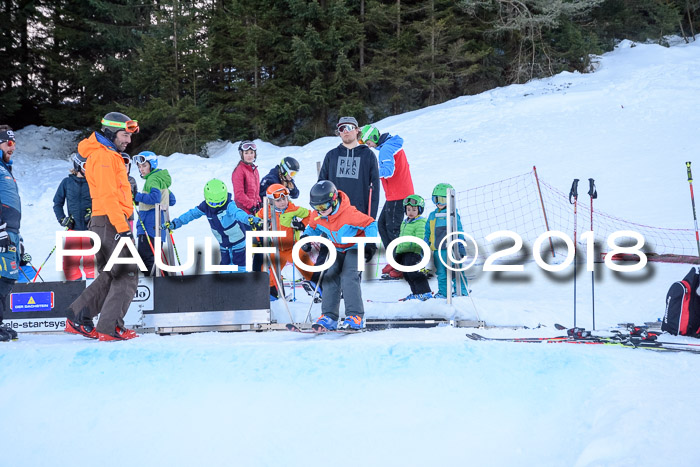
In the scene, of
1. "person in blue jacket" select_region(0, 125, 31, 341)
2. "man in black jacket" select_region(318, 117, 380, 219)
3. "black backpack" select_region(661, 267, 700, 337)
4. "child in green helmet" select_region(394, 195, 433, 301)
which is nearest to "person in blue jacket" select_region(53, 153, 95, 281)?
"person in blue jacket" select_region(0, 125, 31, 341)

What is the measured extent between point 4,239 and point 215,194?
6.27 ft

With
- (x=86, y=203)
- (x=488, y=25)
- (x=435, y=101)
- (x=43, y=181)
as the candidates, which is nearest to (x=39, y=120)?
(x=43, y=181)

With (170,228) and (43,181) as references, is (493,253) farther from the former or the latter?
(43,181)

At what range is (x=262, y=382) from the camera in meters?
3.80

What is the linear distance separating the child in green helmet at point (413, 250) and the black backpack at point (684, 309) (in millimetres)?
2055

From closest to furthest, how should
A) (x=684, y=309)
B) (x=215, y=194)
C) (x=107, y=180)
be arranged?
(x=107, y=180) → (x=684, y=309) → (x=215, y=194)

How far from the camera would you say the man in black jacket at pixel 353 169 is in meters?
6.02

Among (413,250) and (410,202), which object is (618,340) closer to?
(413,250)

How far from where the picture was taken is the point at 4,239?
487 cm

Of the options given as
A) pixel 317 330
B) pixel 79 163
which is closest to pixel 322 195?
pixel 317 330

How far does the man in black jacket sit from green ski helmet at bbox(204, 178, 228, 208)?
101 centimetres

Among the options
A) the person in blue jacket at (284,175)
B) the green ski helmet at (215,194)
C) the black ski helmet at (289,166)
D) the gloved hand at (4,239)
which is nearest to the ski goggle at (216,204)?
the green ski helmet at (215,194)

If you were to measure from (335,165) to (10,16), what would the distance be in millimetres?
20218

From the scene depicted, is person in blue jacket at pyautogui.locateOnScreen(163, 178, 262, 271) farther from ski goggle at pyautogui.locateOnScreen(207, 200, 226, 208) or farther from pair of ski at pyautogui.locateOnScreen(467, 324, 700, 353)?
pair of ski at pyautogui.locateOnScreen(467, 324, 700, 353)
